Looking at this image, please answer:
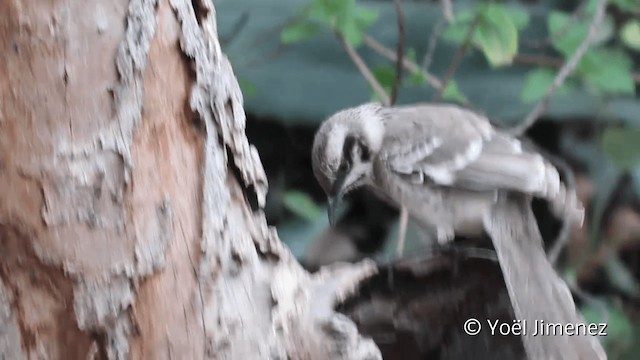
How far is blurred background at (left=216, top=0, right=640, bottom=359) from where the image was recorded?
1514 mm

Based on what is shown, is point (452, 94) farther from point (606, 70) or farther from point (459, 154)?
point (459, 154)

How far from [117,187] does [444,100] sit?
1.02 m

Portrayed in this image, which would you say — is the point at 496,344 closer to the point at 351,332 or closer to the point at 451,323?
the point at 451,323

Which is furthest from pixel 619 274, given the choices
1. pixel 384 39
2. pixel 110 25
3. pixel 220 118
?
pixel 110 25

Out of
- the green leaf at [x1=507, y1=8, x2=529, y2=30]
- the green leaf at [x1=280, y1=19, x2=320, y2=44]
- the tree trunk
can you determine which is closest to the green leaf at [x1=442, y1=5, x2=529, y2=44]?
the green leaf at [x1=507, y1=8, x2=529, y2=30]

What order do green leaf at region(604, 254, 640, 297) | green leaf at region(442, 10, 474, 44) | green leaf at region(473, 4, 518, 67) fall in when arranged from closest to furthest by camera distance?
green leaf at region(473, 4, 518, 67) → green leaf at region(442, 10, 474, 44) → green leaf at region(604, 254, 640, 297)

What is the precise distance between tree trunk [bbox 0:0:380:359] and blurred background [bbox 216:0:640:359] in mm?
797

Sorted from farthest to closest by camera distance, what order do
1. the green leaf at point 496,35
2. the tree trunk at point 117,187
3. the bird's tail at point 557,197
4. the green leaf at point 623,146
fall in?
the green leaf at point 623,146
the green leaf at point 496,35
the bird's tail at point 557,197
the tree trunk at point 117,187

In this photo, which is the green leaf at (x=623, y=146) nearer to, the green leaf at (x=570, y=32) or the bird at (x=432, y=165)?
the green leaf at (x=570, y=32)

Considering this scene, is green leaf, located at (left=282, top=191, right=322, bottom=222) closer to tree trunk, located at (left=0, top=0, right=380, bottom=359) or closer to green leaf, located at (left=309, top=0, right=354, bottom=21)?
green leaf, located at (left=309, top=0, right=354, bottom=21)

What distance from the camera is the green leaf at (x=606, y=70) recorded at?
1.39m

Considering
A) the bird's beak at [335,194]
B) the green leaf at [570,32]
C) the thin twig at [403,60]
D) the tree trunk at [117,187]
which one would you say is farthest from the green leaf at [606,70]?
the tree trunk at [117,187]

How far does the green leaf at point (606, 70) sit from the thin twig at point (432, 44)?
274 millimetres

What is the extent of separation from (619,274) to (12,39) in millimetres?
1375
